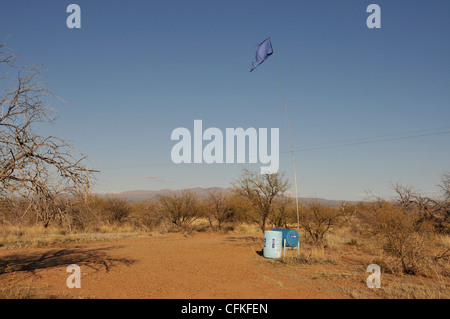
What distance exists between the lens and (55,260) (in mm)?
13570

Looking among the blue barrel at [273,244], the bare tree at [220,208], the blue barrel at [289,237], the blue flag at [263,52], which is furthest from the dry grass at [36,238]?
the blue flag at [263,52]

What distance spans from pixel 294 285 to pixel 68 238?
18.2 meters

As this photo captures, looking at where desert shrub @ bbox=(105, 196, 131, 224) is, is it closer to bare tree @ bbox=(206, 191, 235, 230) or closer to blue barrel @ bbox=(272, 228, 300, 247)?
bare tree @ bbox=(206, 191, 235, 230)

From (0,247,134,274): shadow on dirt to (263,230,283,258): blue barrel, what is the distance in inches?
248

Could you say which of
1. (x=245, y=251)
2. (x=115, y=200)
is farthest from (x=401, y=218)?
(x=115, y=200)

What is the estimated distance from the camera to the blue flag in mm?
14617

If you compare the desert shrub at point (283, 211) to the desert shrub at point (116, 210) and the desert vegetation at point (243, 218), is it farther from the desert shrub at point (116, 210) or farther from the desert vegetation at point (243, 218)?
the desert shrub at point (116, 210)

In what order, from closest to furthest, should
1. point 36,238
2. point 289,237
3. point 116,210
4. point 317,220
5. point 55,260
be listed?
1. point 55,260
2. point 289,237
3. point 317,220
4. point 36,238
5. point 116,210

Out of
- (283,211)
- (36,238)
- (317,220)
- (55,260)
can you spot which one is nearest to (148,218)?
(36,238)

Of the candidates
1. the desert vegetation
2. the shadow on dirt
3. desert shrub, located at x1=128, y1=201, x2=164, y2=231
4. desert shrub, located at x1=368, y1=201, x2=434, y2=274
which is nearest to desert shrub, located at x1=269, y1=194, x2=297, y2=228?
the desert vegetation

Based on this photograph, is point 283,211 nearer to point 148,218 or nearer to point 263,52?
point 263,52

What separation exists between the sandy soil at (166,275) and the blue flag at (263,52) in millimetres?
9624

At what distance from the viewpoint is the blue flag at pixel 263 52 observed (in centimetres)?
1462

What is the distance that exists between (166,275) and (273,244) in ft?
18.3
